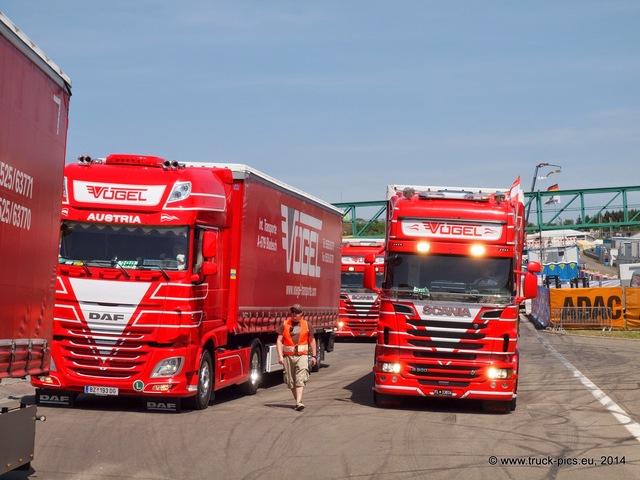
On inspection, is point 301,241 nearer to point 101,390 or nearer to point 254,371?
point 254,371

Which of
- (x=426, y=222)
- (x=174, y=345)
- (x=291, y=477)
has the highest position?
(x=426, y=222)

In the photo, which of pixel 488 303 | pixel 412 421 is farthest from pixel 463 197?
pixel 412 421

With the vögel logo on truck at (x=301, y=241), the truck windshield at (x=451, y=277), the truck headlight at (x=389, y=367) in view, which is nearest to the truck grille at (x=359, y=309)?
the vögel logo on truck at (x=301, y=241)

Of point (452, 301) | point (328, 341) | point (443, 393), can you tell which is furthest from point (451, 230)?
point (328, 341)

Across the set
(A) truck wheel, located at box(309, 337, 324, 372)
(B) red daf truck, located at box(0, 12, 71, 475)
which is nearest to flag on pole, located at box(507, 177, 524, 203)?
(A) truck wheel, located at box(309, 337, 324, 372)

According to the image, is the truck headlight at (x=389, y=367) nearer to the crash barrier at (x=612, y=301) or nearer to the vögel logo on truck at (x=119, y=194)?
the vögel logo on truck at (x=119, y=194)

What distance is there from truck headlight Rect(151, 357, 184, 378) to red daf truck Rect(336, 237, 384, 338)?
21.9m

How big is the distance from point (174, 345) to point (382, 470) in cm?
559

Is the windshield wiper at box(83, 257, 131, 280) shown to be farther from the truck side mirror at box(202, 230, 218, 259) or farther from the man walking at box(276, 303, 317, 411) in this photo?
the man walking at box(276, 303, 317, 411)

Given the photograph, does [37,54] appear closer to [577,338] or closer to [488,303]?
[488,303]

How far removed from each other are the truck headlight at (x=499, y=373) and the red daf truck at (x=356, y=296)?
2069 cm

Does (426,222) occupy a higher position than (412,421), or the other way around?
(426,222)

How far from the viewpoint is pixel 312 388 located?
20406 millimetres

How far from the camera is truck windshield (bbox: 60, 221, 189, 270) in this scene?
15.4 m
